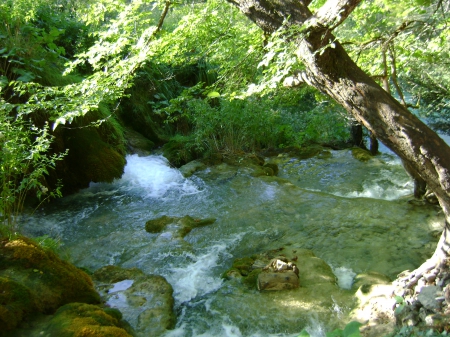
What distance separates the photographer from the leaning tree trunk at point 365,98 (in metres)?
2.73

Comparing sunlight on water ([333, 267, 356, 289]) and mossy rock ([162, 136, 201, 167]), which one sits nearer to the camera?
sunlight on water ([333, 267, 356, 289])

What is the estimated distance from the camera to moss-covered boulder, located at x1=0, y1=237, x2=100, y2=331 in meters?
2.59

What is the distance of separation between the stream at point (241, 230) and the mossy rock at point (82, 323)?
62cm

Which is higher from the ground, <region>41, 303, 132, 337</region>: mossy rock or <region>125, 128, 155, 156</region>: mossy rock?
<region>125, 128, 155, 156</region>: mossy rock

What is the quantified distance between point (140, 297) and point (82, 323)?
0.94 meters

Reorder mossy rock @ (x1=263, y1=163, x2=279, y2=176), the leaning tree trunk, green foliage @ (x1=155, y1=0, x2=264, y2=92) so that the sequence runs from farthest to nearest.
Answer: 1. mossy rock @ (x1=263, y1=163, x2=279, y2=176)
2. green foliage @ (x1=155, y1=0, x2=264, y2=92)
3. the leaning tree trunk

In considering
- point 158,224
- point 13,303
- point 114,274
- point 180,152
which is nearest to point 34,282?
point 13,303

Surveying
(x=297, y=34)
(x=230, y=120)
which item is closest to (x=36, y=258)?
(x=297, y=34)

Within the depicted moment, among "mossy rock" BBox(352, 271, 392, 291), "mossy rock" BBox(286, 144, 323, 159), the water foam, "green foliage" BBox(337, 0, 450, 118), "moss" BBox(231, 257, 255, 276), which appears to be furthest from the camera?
"mossy rock" BBox(286, 144, 323, 159)

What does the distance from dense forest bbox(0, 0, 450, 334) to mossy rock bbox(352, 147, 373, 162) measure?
42 cm

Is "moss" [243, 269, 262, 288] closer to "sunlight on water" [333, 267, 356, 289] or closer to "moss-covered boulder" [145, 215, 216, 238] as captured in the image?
"sunlight on water" [333, 267, 356, 289]

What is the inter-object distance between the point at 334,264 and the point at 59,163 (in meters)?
4.94

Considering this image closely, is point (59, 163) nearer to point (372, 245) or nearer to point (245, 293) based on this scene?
point (245, 293)

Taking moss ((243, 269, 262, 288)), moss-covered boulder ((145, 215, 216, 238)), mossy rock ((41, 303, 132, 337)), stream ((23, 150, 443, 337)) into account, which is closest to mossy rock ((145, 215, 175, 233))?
moss-covered boulder ((145, 215, 216, 238))
